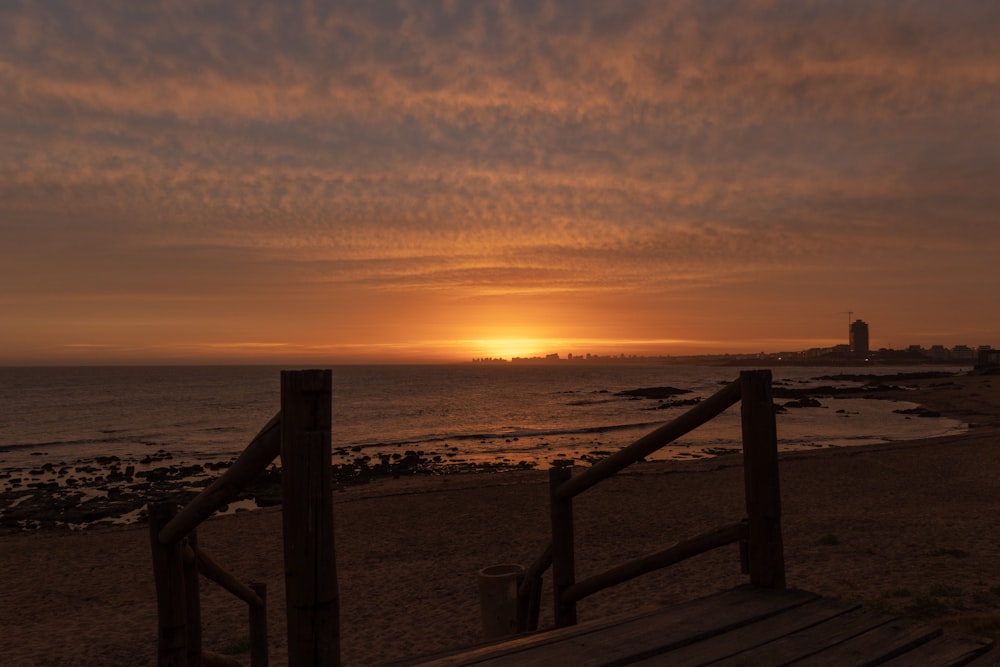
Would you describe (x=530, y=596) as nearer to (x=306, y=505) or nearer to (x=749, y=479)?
(x=749, y=479)

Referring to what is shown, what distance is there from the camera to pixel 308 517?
2.98 m

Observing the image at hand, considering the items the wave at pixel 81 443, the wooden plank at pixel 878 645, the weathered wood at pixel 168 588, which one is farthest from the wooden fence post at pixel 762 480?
the wave at pixel 81 443

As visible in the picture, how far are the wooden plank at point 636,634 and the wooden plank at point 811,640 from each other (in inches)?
10.5

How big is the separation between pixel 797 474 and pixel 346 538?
→ 1439 cm

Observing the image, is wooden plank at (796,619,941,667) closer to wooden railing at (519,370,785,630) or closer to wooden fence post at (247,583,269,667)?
wooden railing at (519,370,785,630)

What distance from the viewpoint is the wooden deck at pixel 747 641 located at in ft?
11.2

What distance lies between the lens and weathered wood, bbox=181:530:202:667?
432 centimetres

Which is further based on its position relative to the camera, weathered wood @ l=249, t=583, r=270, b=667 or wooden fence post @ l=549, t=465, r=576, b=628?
weathered wood @ l=249, t=583, r=270, b=667

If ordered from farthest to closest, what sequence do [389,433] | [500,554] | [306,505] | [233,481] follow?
[389,433] < [500,554] < [233,481] < [306,505]

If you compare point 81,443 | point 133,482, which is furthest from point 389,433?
point 133,482

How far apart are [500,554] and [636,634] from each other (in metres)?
10.5

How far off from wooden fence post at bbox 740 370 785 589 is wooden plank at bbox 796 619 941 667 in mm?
672

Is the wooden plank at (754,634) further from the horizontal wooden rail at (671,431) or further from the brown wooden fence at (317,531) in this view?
the horizontal wooden rail at (671,431)

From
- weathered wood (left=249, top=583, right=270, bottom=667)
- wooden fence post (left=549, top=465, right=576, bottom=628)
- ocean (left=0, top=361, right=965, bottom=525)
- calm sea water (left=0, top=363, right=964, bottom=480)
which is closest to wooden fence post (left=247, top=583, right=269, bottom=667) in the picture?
weathered wood (left=249, top=583, right=270, bottom=667)
